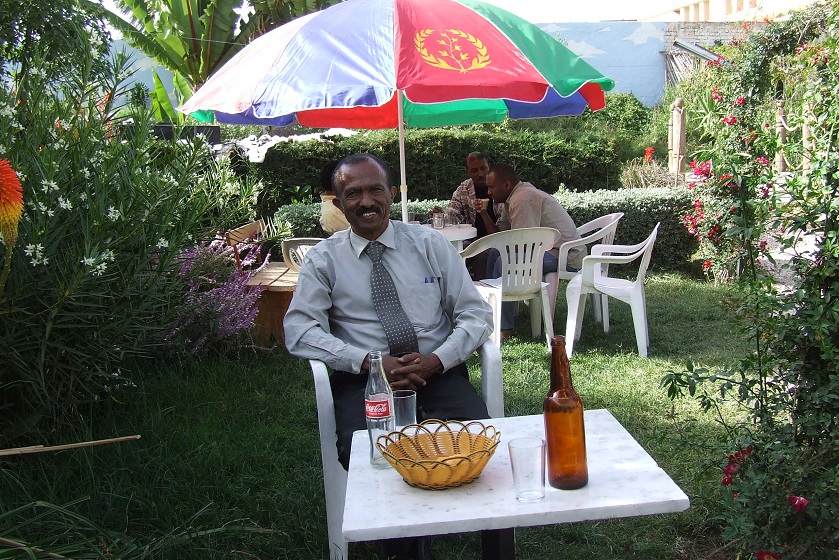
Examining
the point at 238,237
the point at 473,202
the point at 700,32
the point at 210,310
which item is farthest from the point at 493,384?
the point at 700,32

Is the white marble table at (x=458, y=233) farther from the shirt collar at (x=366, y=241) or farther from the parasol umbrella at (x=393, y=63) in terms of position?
the shirt collar at (x=366, y=241)

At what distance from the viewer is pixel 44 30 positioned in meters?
4.02

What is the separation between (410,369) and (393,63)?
2.40m

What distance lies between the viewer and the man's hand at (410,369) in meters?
3.08

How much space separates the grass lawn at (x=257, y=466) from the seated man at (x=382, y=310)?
0.63 meters

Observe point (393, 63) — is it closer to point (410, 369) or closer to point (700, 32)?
point (410, 369)

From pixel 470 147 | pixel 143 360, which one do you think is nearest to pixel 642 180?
pixel 470 147

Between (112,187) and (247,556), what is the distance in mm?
1575

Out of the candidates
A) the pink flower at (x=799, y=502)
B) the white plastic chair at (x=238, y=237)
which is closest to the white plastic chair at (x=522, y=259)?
the white plastic chair at (x=238, y=237)

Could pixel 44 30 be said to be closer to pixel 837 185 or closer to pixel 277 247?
pixel 837 185

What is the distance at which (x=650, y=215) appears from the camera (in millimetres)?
9852

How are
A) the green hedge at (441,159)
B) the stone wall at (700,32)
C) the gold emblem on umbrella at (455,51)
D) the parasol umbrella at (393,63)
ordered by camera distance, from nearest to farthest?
1. the parasol umbrella at (393,63)
2. the gold emblem on umbrella at (455,51)
3. the green hedge at (441,159)
4. the stone wall at (700,32)

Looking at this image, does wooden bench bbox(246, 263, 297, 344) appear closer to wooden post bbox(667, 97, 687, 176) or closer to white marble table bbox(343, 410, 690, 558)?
white marble table bbox(343, 410, 690, 558)

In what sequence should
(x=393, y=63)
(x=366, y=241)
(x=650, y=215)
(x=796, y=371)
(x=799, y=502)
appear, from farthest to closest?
1. (x=650, y=215)
2. (x=393, y=63)
3. (x=366, y=241)
4. (x=796, y=371)
5. (x=799, y=502)
